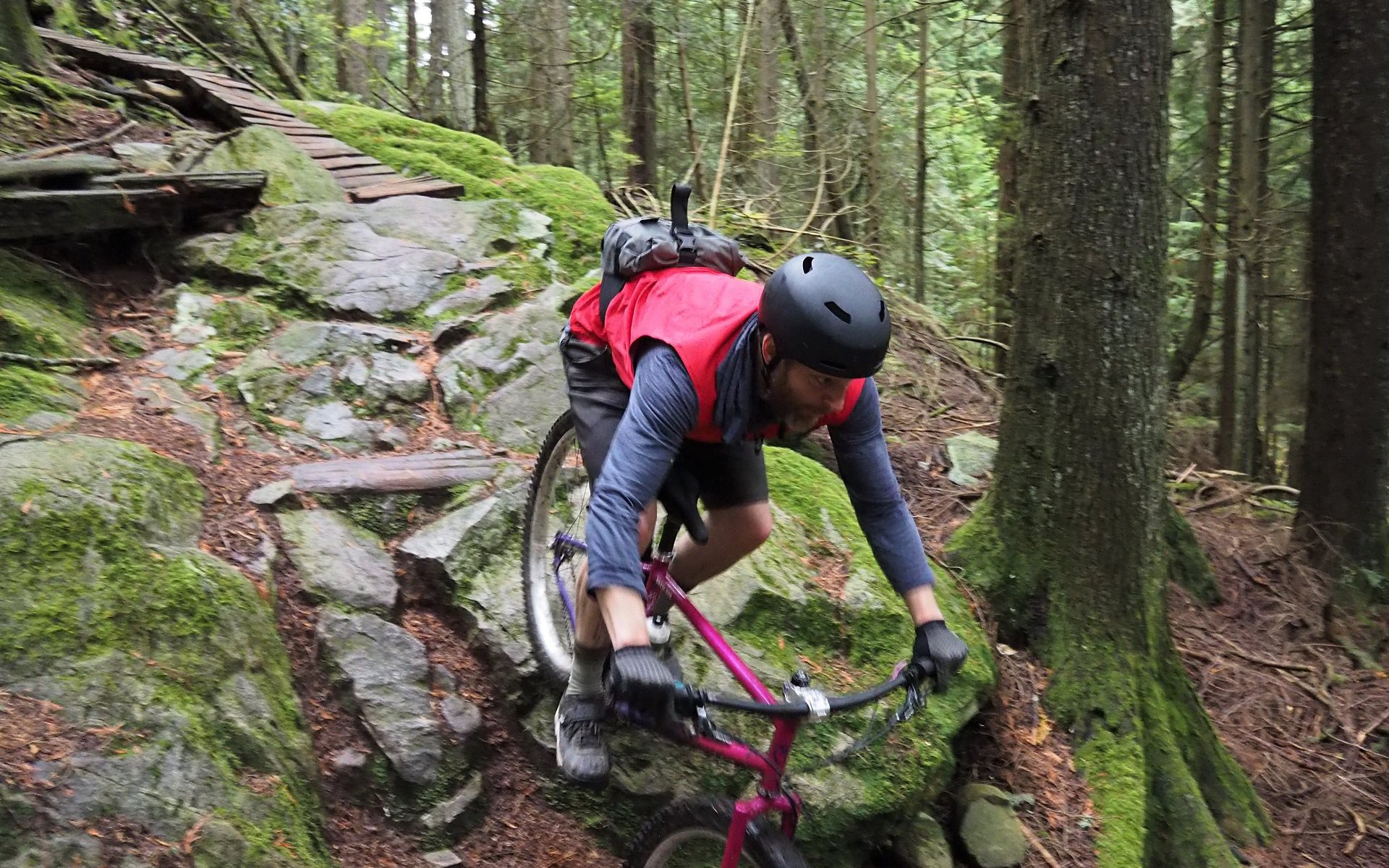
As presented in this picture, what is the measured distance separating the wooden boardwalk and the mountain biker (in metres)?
5.64

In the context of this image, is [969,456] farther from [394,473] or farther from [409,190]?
[409,190]

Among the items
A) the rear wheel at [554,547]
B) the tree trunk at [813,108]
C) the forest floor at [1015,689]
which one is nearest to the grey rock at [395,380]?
the forest floor at [1015,689]

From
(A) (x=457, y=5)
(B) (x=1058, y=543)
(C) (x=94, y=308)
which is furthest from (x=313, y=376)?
(A) (x=457, y=5)

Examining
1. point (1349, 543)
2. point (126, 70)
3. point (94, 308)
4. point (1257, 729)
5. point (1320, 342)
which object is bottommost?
point (1257, 729)

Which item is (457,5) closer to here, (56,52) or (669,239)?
(56,52)

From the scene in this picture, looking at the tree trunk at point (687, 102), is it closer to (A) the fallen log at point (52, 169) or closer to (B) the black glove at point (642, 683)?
(A) the fallen log at point (52, 169)

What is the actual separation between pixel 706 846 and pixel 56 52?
9282 mm

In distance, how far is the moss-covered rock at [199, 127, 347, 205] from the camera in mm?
7270

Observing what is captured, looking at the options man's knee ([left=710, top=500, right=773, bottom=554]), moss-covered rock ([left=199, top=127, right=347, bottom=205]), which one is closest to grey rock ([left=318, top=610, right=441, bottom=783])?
man's knee ([left=710, top=500, right=773, bottom=554])

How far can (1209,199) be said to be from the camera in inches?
469

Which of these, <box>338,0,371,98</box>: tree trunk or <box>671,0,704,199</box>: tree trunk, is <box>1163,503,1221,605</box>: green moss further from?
<box>338,0,371,98</box>: tree trunk

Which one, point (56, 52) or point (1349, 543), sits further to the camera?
point (56, 52)

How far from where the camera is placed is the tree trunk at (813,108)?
11625mm

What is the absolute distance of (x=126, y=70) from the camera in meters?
8.64
